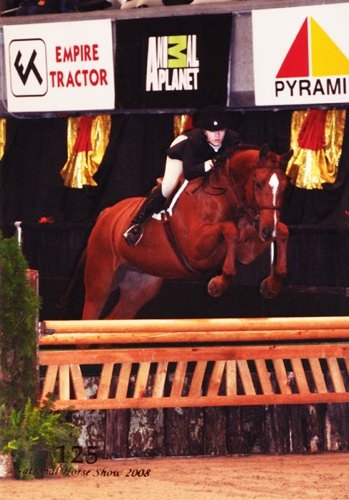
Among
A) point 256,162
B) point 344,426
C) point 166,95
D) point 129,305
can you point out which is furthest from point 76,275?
point 344,426

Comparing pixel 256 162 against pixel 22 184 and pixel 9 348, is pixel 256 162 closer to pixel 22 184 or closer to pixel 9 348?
pixel 9 348

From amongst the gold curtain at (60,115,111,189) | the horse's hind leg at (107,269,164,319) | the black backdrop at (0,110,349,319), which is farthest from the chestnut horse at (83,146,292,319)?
the gold curtain at (60,115,111,189)

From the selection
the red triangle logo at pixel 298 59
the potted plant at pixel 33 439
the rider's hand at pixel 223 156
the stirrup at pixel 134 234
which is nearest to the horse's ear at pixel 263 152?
the rider's hand at pixel 223 156

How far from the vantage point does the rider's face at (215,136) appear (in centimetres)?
779

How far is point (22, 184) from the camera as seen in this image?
11.6 meters

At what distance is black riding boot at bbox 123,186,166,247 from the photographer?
8.28 m

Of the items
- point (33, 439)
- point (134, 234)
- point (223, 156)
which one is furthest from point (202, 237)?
point (33, 439)

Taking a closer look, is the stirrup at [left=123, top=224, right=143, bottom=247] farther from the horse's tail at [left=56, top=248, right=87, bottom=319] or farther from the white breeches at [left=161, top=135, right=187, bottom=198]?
the horse's tail at [left=56, top=248, right=87, bottom=319]

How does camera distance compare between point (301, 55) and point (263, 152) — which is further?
point (301, 55)

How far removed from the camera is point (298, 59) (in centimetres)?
927

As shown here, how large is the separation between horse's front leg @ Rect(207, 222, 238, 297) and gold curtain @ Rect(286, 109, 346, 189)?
7.18ft

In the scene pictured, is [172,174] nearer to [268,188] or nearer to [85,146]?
[268,188]

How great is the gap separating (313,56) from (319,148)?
0.76 metres

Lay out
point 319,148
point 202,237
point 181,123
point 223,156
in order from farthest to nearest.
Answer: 1. point 181,123
2. point 319,148
3. point 202,237
4. point 223,156
